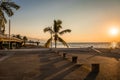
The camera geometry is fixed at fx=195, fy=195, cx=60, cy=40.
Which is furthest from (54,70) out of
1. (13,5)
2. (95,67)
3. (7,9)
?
(13,5)

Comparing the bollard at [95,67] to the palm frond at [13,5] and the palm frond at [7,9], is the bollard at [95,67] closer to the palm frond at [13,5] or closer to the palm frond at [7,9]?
the palm frond at [13,5]

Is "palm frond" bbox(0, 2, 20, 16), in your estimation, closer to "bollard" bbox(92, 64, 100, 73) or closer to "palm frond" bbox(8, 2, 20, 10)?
Answer: "palm frond" bbox(8, 2, 20, 10)

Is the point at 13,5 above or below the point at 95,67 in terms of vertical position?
above

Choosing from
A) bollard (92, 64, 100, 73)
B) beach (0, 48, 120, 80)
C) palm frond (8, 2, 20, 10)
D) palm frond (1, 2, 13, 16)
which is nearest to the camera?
beach (0, 48, 120, 80)

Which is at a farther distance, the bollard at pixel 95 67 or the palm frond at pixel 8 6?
the palm frond at pixel 8 6

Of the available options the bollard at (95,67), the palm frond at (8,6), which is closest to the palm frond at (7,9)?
the palm frond at (8,6)

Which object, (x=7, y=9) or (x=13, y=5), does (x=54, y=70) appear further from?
(x=13, y=5)

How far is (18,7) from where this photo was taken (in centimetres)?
2306

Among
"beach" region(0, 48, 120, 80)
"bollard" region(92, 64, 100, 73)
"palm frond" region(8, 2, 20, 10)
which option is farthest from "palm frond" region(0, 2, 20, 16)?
"bollard" region(92, 64, 100, 73)

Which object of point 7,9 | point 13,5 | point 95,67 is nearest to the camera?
point 95,67

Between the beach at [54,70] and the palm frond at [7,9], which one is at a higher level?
the palm frond at [7,9]

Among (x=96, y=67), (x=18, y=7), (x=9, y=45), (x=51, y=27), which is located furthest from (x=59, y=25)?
(x=96, y=67)

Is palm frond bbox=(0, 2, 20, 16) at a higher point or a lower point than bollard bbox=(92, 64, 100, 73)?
higher

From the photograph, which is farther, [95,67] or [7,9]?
[7,9]
